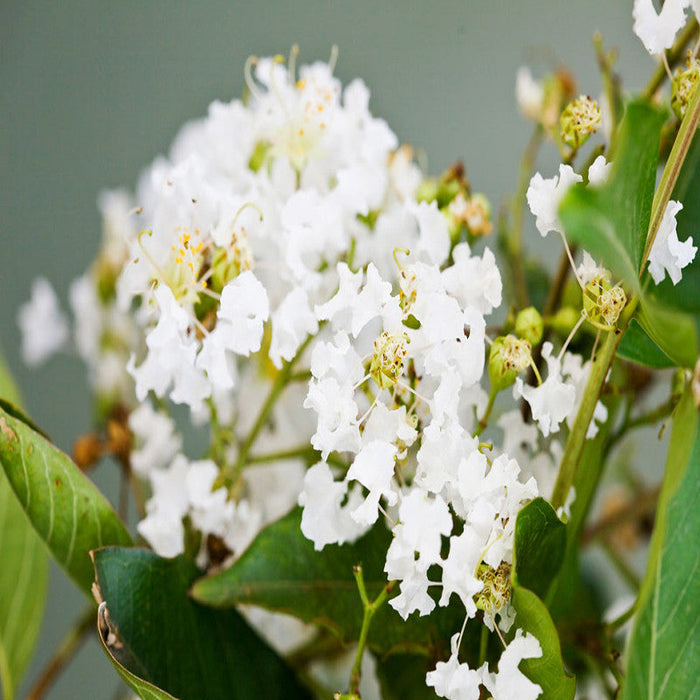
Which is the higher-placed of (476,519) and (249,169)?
(249,169)

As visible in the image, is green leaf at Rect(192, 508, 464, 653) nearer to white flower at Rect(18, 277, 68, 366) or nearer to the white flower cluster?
the white flower cluster

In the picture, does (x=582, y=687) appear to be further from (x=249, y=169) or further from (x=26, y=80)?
(x=26, y=80)

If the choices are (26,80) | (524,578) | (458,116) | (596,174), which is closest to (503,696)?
(524,578)

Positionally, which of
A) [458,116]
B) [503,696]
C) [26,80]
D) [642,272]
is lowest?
[503,696]

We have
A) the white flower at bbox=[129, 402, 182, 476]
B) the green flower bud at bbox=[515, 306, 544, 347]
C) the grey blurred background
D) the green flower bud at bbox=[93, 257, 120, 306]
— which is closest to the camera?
the green flower bud at bbox=[515, 306, 544, 347]

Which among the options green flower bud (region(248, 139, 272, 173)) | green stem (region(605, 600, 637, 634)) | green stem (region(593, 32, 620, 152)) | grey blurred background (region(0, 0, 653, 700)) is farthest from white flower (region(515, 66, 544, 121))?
grey blurred background (region(0, 0, 653, 700))

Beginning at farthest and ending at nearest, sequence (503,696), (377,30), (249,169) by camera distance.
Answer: (377,30) < (249,169) < (503,696)

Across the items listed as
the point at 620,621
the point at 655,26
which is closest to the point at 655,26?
the point at 655,26

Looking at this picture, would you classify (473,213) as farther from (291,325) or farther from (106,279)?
(106,279)

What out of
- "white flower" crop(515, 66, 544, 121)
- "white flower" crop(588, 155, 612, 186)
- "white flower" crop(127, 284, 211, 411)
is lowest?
"white flower" crop(127, 284, 211, 411)
